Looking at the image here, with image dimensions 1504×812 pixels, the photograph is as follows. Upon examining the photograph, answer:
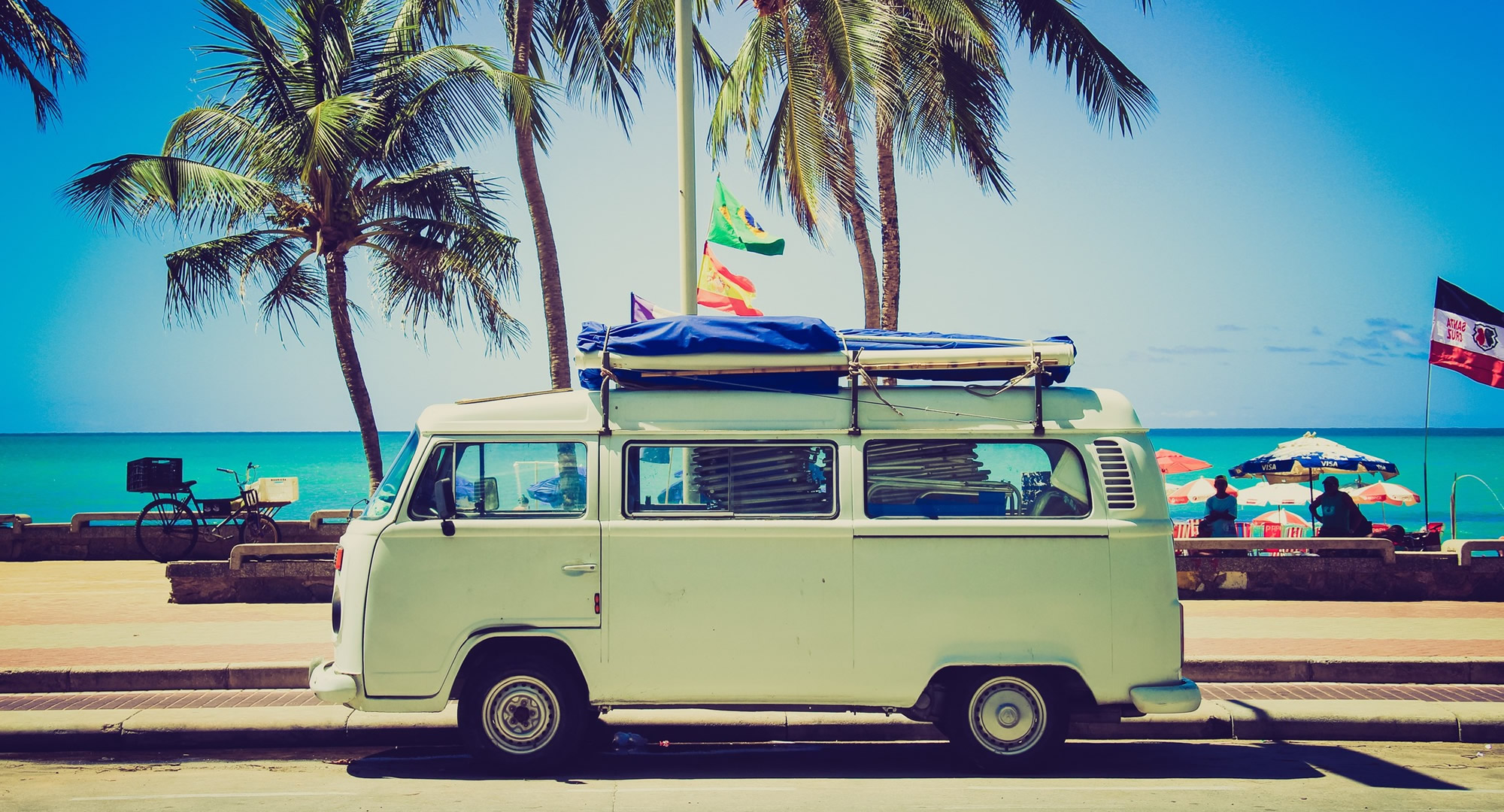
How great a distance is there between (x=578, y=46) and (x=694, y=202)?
7745 millimetres

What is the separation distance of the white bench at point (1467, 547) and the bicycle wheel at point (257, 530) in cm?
1744

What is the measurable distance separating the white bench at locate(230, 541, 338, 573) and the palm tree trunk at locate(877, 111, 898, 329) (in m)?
8.30

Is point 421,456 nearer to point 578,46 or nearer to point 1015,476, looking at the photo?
point 1015,476

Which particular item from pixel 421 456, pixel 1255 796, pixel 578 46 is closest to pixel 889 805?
pixel 1255 796

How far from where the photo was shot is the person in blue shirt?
16.2 meters

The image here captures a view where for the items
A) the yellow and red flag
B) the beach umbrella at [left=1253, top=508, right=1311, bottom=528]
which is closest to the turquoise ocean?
the beach umbrella at [left=1253, top=508, right=1311, bottom=528]

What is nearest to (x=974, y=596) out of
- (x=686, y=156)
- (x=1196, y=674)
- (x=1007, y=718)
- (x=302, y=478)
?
(x=1007, y=718)

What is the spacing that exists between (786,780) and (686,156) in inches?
243

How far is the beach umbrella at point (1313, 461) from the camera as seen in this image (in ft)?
66.1

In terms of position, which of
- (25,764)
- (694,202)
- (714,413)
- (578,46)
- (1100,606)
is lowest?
(25,764)

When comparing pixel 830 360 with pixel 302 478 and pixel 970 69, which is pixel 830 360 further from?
pixel 302 478

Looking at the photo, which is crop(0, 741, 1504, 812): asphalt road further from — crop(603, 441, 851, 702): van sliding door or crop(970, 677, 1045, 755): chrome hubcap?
crop(603, 441, 851, 702): van sliding door

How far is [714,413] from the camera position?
658cm

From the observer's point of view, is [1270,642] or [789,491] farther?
[1270,642]
